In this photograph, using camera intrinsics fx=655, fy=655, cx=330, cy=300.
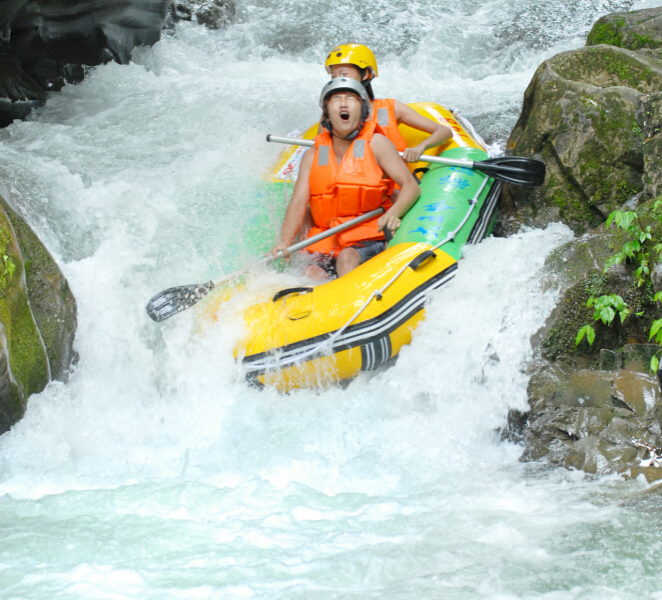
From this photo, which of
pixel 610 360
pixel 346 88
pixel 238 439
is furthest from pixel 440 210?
pixel 238 439

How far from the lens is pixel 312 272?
3701mm

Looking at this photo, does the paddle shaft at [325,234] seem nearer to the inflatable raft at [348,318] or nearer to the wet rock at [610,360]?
the inflatable raft at [348,318]

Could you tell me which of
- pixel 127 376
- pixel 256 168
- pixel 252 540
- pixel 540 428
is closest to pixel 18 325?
pixel 127 376

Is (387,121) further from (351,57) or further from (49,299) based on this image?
(49,299)

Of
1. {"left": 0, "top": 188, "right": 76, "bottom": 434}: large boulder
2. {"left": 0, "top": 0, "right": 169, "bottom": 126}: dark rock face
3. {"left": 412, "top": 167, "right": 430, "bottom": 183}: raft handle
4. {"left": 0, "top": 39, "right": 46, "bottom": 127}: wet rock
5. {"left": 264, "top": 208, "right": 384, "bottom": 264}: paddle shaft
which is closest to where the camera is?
{"left": 0, "top": 188, "right": 76, "bottom": 434}: large boulder

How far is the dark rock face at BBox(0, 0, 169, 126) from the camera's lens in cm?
540

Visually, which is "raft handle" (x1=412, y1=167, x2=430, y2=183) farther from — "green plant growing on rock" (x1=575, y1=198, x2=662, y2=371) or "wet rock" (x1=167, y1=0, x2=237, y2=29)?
"wet rock" (x1=167, y1=0, x2=237, y2=29)

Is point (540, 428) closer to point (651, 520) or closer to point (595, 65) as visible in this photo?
point (651, 520)

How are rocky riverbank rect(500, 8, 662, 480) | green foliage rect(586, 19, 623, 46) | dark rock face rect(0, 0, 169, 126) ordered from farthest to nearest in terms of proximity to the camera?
dark rock face rect(0, 0, 169, 126)
green foliage rect(586, 19, 623, 46)
rocky riverbank rect(500, 8, 662, 480)

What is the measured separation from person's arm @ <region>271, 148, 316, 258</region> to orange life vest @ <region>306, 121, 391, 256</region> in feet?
0.12

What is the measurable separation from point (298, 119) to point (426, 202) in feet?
6.88

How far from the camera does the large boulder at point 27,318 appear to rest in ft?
9.16

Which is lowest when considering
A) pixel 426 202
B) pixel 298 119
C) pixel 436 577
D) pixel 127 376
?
pixel 436 577

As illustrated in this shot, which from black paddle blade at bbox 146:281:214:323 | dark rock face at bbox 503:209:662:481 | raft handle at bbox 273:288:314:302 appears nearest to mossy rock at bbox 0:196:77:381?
black paddle blade at bbox 146:281:214:323
